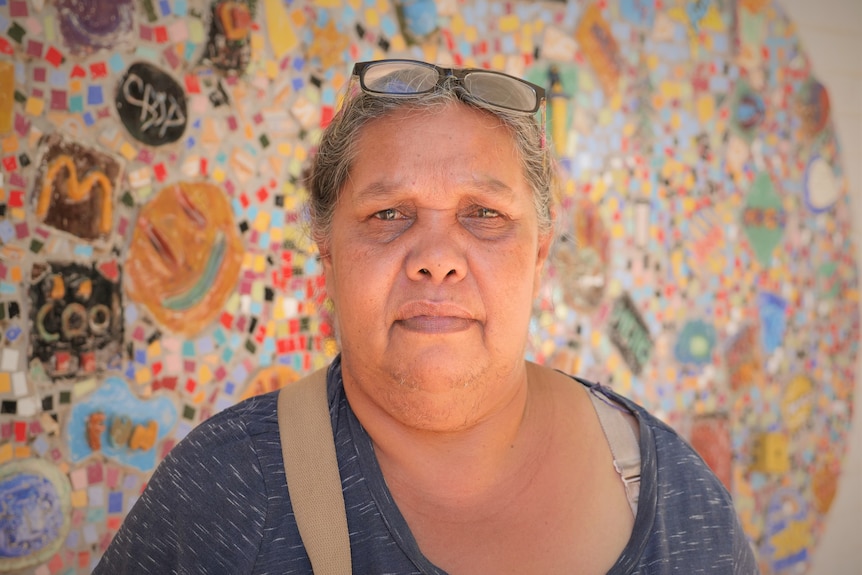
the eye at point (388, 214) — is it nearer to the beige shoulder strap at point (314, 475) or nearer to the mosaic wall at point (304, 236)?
the beige shoulder strap at point (314, 475)

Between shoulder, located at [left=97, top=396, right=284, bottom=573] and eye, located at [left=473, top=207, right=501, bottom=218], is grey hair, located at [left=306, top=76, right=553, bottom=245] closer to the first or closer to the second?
eye, located at [left=473, top=207, right=501, bottom=218]

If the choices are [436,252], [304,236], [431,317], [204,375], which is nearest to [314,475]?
[431,317]

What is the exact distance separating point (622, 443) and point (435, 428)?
1.51 ft

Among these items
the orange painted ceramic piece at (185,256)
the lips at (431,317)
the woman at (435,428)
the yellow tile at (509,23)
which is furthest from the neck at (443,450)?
the yellow tile at (509,23)

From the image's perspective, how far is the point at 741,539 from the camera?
1.77m

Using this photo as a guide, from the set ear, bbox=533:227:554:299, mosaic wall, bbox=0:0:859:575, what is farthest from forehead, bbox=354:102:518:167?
mosaic wall, bbox=0:0:859:575

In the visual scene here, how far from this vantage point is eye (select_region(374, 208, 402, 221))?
1.66 meters

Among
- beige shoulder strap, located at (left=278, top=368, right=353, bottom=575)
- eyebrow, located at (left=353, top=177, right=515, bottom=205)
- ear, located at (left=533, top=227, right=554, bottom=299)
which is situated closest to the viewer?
beige shoulder strap, located at (left=278, top=368, right=353, bottom=575)

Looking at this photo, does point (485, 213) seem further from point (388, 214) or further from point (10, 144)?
point (10, 144)

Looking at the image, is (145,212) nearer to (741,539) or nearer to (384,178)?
(384,178)

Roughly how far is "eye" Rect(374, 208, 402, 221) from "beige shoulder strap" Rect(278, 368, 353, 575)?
376mm

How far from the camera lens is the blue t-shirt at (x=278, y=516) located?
151cm

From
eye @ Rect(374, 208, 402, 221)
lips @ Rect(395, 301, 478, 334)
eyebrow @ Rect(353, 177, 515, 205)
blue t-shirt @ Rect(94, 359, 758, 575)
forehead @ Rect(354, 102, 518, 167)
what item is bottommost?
blue t-shirt @ Rect(94, 359, 758, 575)

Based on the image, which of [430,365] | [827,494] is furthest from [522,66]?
[827,494]
